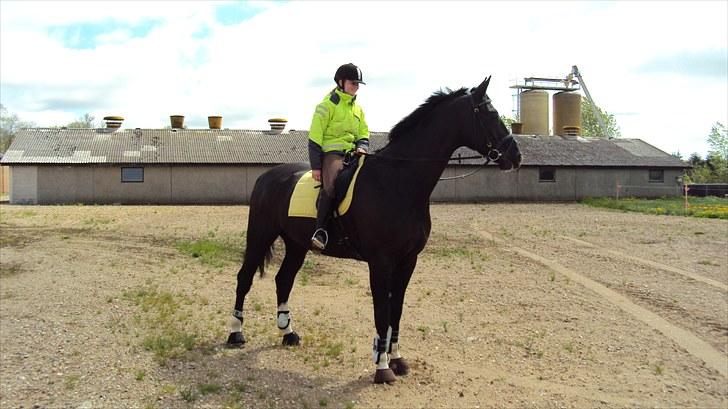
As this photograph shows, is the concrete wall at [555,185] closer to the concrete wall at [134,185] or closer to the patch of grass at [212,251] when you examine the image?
the concrete wall at [134,185]

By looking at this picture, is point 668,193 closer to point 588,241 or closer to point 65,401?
point 588,241

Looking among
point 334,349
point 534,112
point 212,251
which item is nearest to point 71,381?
point 334,349

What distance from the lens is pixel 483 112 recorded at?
5559 mm

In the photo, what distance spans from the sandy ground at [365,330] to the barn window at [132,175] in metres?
16.5

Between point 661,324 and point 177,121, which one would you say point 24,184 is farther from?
point 661,324

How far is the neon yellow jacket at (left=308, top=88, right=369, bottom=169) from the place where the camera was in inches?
232

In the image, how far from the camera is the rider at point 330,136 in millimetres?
5859

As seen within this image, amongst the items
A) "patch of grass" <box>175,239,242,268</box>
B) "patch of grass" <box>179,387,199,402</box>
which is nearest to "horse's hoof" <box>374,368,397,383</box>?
"patch of grass" <box>179,387,199,402</box>

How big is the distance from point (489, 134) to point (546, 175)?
3033 cm

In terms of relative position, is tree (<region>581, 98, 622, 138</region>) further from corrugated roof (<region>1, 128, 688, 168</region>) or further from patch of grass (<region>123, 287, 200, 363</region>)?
patch of grass (<region>123, 287, 200, 363</region>)

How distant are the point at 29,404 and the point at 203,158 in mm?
26427

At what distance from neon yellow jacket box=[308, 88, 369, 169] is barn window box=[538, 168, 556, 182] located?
29947 mm

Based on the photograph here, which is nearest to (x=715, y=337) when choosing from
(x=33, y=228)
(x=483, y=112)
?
(x=483, y=112)

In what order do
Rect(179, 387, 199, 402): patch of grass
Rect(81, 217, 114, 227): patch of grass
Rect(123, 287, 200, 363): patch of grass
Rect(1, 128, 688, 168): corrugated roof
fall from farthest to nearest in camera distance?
Result: Rect(1, 128, 688, 168): corrugated roof, Rect(81, 217, 114, 227): patch of grass, Rect(123, 287, 200, 363): patch of grass, Rect(179, 387, 199, 402): patch of grass
